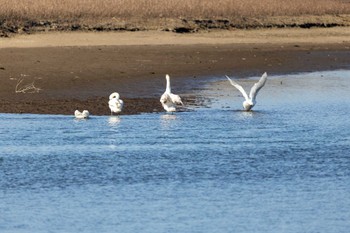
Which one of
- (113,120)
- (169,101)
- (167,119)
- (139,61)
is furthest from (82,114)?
(139,61)

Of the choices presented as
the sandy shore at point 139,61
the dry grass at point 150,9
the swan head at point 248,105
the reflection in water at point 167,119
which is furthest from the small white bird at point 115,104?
the dry grass at point 150,9

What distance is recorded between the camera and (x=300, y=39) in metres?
32.1

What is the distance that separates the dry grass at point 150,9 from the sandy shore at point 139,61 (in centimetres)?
177

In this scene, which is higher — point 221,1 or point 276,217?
point 221,1

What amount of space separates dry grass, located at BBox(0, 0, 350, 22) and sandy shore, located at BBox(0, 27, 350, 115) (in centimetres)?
177

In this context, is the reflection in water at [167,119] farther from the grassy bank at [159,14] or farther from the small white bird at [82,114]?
the grassy bank at [159,14]

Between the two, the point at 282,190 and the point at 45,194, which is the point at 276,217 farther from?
the point at 45,194

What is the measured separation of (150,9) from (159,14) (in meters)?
0.62

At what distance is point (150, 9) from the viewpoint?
3334 cm

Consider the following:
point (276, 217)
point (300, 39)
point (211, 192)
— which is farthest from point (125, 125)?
point (300, 39)

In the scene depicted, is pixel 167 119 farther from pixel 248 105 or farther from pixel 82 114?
pixel 248 105

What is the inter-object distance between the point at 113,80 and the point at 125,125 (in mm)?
5131

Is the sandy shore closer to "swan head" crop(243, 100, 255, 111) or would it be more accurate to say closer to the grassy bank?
the grassy bank

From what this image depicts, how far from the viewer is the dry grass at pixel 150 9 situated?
31.1 meters
